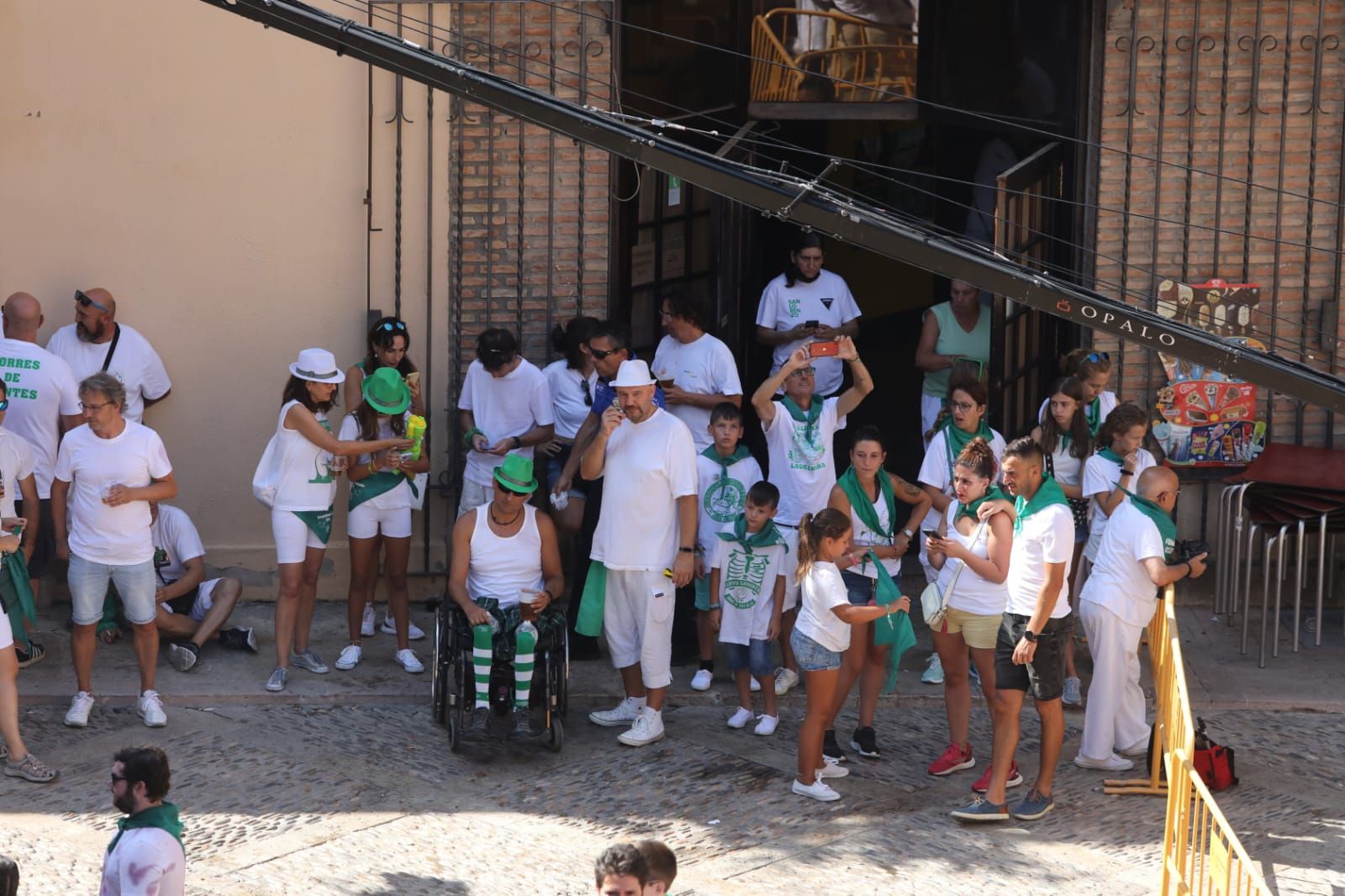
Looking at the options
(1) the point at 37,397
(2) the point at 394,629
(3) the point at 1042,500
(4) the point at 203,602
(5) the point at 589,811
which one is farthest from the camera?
(2) the point at 394,629

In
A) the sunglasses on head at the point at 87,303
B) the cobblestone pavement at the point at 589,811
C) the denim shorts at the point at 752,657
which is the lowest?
the cobblestone pavement at the point at 589,811

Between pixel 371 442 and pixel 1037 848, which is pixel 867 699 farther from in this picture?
pixel 371 442

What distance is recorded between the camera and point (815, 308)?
11078 mm

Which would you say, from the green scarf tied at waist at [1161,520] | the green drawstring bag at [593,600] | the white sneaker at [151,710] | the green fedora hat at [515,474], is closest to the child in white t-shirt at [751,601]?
the green drawstring bag at [593,600]

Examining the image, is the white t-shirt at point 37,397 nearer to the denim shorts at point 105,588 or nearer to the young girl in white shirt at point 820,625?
the denim shorts at point 105,588

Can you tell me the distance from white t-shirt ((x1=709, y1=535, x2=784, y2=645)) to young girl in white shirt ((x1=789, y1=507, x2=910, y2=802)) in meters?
0.79

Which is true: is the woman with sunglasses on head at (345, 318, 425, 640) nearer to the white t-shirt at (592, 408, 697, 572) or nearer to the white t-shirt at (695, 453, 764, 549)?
the white t-shirt at (592, 408, 697, 572)

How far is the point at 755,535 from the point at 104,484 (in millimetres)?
3203

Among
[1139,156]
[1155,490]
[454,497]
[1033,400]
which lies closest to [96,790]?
[454,497]

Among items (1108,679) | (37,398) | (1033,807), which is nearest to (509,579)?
(1033,807)

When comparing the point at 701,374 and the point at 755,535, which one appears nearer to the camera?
the point at 755,535

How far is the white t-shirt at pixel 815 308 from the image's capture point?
1107 cm

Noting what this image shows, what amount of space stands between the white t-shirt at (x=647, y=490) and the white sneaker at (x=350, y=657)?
1.70 metres

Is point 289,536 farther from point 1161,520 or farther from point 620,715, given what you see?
point 1161,520
